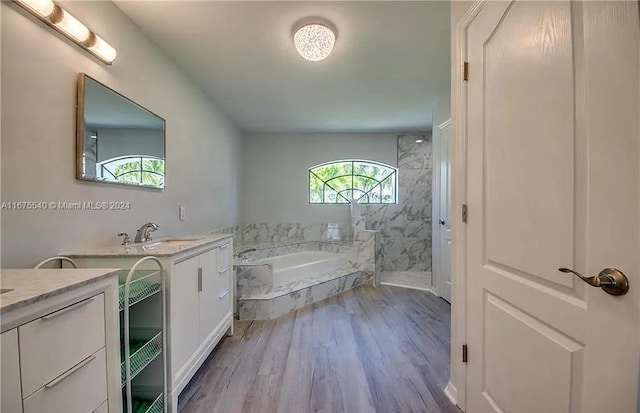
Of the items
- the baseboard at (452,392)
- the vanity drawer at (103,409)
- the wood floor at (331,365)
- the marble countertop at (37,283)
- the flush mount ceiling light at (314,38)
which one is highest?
the flush mount ceiling light at (314,38)

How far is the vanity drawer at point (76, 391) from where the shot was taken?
79cm

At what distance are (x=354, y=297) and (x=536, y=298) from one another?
290cm

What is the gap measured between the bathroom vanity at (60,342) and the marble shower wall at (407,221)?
14.8 feet

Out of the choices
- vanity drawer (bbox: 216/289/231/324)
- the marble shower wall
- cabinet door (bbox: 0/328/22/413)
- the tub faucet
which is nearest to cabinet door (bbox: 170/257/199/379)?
vanity drawer (bbox: 216/289/231/324)

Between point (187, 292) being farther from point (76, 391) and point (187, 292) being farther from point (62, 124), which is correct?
point (62, 124)

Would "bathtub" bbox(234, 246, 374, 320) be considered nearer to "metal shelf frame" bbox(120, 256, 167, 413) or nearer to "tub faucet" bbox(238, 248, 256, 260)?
"tub faucet" bbox(238, 248, 256, 260)

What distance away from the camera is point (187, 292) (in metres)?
1.77

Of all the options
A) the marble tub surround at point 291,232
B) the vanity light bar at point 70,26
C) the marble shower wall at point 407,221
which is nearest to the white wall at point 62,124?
the vanity light bar at point 70,26

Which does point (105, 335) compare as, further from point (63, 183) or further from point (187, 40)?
point (187, 40)

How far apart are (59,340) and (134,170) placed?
4.89 ft

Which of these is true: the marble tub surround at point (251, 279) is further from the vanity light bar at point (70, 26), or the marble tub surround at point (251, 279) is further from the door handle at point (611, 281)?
the door handle at point (611, 281)

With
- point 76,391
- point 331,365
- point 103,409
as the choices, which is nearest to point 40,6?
point 76,391

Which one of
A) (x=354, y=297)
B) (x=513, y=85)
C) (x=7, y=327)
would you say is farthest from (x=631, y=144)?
(x=354, y=297)

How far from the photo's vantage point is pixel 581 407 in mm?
878
